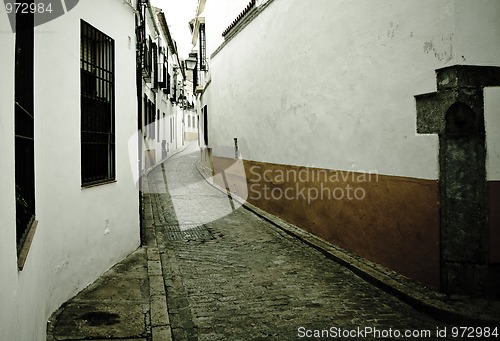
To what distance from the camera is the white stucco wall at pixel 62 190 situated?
7.45 feet

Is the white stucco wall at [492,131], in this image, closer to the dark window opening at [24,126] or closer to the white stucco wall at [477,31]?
the white stucco wall at [477,31]

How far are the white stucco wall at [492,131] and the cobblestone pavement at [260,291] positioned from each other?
1821mm

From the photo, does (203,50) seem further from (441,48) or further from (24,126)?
(24,126)

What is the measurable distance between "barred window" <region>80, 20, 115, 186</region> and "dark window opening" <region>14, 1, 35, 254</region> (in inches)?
68.7

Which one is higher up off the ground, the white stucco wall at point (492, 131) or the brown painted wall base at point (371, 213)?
the white stucco wall at point (492, 131)

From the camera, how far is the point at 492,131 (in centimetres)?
456

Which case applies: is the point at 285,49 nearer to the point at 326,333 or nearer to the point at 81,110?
the point at 81,110

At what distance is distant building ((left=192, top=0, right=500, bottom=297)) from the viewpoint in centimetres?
457

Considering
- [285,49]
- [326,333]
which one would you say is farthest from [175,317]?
[285,49]

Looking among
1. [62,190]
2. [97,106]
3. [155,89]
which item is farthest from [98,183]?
[155,89]

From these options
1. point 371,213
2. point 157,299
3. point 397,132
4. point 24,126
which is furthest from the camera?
point 371,213

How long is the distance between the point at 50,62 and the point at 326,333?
4.18 metres

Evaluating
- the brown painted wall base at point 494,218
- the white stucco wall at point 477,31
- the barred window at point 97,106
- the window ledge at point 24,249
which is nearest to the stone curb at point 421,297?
the brown painted wall base at point 494,218

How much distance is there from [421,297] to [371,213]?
5.27 ft
